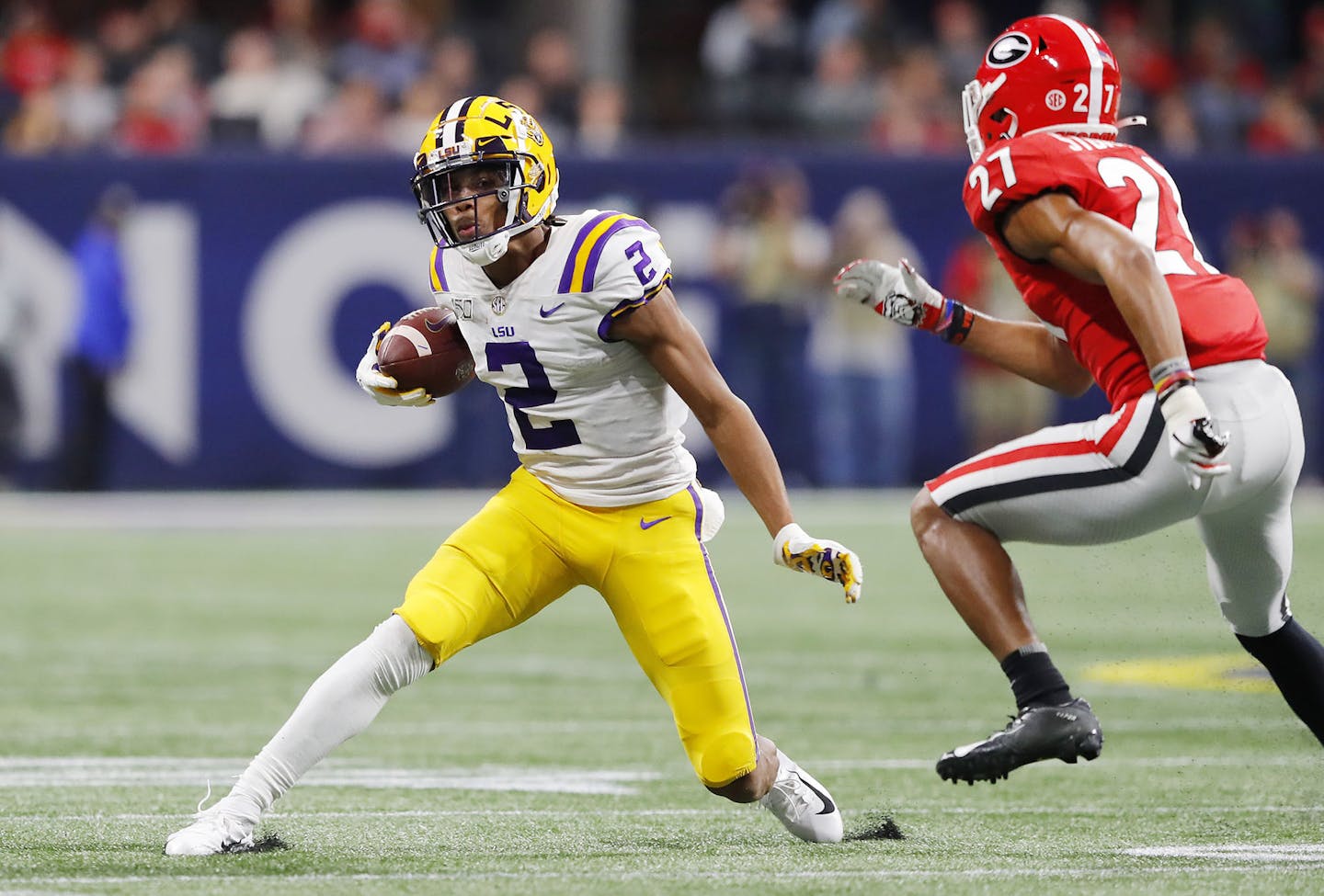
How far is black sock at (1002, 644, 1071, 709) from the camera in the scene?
4.34 metres

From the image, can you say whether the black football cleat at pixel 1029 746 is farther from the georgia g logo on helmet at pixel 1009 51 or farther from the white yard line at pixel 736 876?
the georgia g logo on helmet at pixel 1009 51

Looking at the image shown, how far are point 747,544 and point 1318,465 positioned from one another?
5206 millimetres

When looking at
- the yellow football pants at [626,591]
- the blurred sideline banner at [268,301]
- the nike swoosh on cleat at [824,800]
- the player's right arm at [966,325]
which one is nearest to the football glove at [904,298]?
the player's right arm at [966,325]

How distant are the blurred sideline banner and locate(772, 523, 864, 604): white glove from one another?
9447mm

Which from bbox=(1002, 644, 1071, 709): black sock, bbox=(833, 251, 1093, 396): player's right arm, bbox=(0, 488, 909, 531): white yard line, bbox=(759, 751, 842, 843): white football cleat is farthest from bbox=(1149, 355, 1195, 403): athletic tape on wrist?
bbox=(0, 488, 909, 531): white yard line

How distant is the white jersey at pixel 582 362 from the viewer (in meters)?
4.44

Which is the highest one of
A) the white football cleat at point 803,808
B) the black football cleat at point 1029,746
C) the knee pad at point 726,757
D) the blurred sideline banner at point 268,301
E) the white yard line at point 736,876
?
the black football cleat at point 1029,746

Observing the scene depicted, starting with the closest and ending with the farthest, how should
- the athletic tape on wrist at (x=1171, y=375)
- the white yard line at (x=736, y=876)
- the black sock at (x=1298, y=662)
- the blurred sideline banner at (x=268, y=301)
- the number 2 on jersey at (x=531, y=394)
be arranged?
the white yard line at (x=736, y=876) < the athletic tape on wrist at (x=1171, y=375) < the number 2 on jersey at (x=531, y=394) < the black sock at (x=1298, y=662) < the blurred sideline banner at (x=268, y=301)

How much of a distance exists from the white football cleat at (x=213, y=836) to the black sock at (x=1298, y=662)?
216cm

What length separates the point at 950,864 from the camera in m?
4.22

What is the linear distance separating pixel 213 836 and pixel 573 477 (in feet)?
3.32

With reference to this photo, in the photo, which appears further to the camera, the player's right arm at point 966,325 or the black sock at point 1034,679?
the player's right arm at point 966,325

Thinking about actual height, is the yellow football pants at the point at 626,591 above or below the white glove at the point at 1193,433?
below

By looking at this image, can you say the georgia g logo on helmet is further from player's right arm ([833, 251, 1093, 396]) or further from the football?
the football
